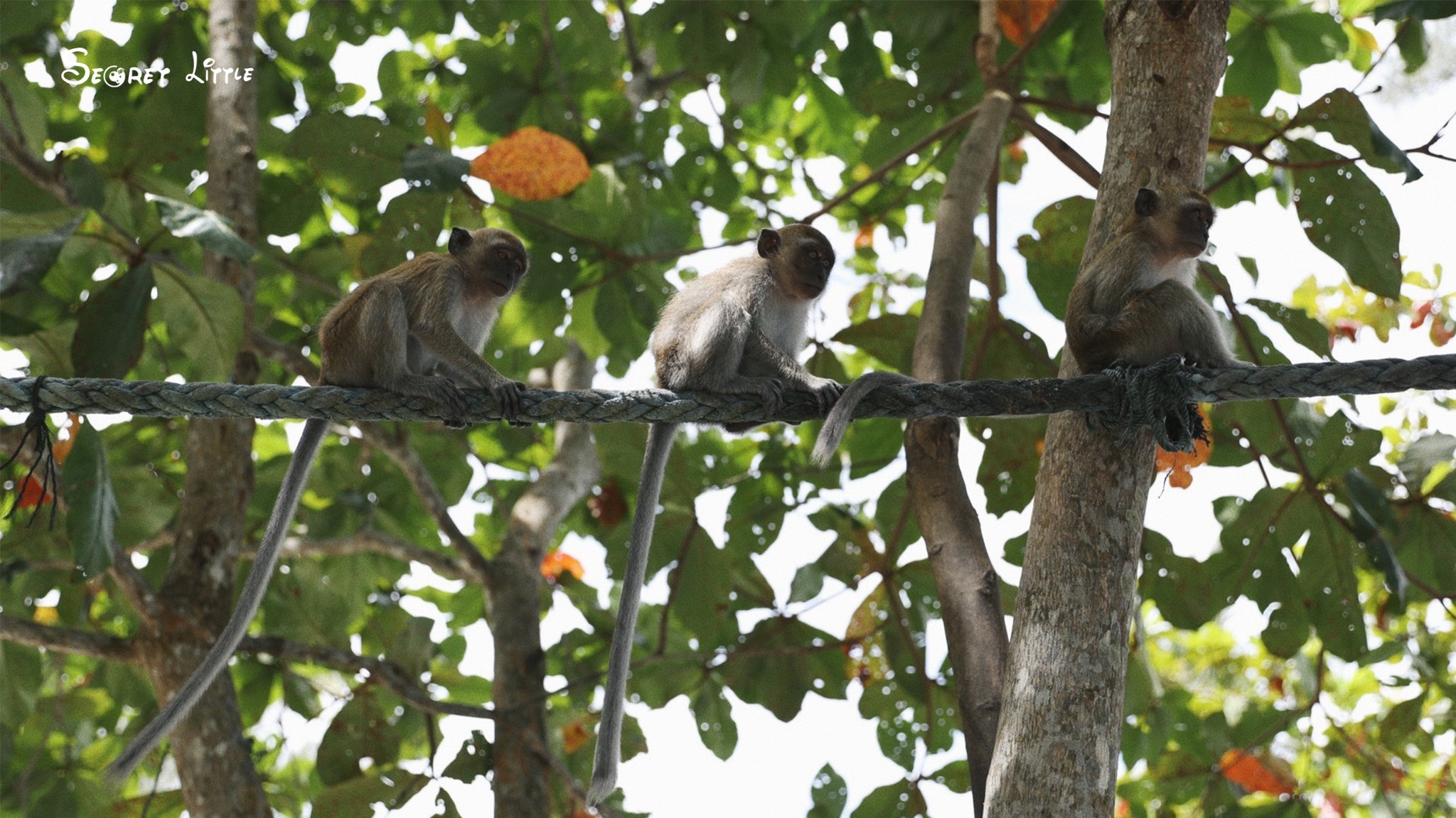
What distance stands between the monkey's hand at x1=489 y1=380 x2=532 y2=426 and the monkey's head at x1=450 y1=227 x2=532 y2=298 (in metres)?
1.08

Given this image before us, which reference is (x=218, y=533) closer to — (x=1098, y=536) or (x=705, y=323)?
(x=705, y=323)

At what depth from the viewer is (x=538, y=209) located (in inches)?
300

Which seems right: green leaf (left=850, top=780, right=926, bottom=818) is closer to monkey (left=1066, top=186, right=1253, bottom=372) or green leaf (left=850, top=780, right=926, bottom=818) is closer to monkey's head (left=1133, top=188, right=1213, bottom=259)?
monkey (left=1066, top=186, right=1253, bottom=372)

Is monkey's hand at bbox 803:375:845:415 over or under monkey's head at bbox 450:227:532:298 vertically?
under

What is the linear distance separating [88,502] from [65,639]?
5.28 feet

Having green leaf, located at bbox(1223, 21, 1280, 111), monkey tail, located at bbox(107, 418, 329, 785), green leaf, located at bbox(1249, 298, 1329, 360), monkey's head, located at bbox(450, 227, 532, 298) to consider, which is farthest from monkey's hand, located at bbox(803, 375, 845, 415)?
green leaf, located at bbox(1223, 21, 1280, 111)

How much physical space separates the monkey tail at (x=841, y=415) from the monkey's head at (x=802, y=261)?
1565mm

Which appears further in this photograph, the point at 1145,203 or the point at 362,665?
the point at 362,665

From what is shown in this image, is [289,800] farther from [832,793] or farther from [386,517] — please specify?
[832,793]

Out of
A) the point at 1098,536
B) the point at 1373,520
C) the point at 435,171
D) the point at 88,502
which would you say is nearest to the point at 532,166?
the point at 435,171

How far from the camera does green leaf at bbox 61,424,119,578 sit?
522cm

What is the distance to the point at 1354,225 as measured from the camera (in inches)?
224

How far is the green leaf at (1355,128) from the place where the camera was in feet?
17.3

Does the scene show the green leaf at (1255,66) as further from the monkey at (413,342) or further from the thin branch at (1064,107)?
the monkey at (413,342)
